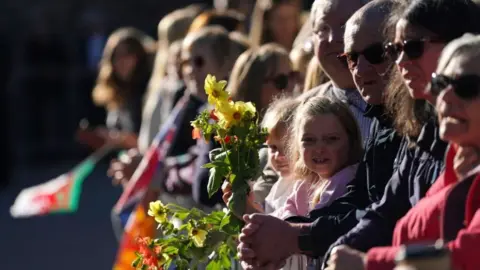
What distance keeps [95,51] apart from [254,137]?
16198mm

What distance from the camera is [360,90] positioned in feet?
18.1

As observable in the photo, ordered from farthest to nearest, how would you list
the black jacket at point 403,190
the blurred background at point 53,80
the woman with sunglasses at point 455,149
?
the blurred background at point 53,80 < the black jacket at point 403,190 < the woman with sunglasses at point 455,149

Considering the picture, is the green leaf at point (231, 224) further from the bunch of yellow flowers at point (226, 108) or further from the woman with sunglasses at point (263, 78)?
the woman with sunglasses at point (263, 78)

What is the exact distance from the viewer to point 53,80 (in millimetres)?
21219

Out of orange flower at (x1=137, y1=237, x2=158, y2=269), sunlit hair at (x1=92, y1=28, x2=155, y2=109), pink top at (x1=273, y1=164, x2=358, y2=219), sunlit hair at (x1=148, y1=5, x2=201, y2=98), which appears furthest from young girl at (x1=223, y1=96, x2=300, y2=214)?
sunlit hair at (x1=92, y1=28, x2=155, y2=109)

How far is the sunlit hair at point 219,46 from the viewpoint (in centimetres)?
834

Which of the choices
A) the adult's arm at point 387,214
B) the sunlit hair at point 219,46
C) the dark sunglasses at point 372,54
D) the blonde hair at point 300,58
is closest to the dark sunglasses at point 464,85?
the adult's arm at point 387,214

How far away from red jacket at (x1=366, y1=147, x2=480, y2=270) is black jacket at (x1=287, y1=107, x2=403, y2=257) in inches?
26.2

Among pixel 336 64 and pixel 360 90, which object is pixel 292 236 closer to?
pixel 360 90

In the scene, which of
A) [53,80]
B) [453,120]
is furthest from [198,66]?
[53,80]

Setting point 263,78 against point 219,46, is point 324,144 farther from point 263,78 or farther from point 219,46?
point 219,46

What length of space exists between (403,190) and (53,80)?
16639 millimetres

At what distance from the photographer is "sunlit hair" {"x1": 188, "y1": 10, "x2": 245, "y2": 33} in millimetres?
9320

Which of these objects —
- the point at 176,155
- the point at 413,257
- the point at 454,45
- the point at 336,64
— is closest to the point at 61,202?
the point at 176,155
